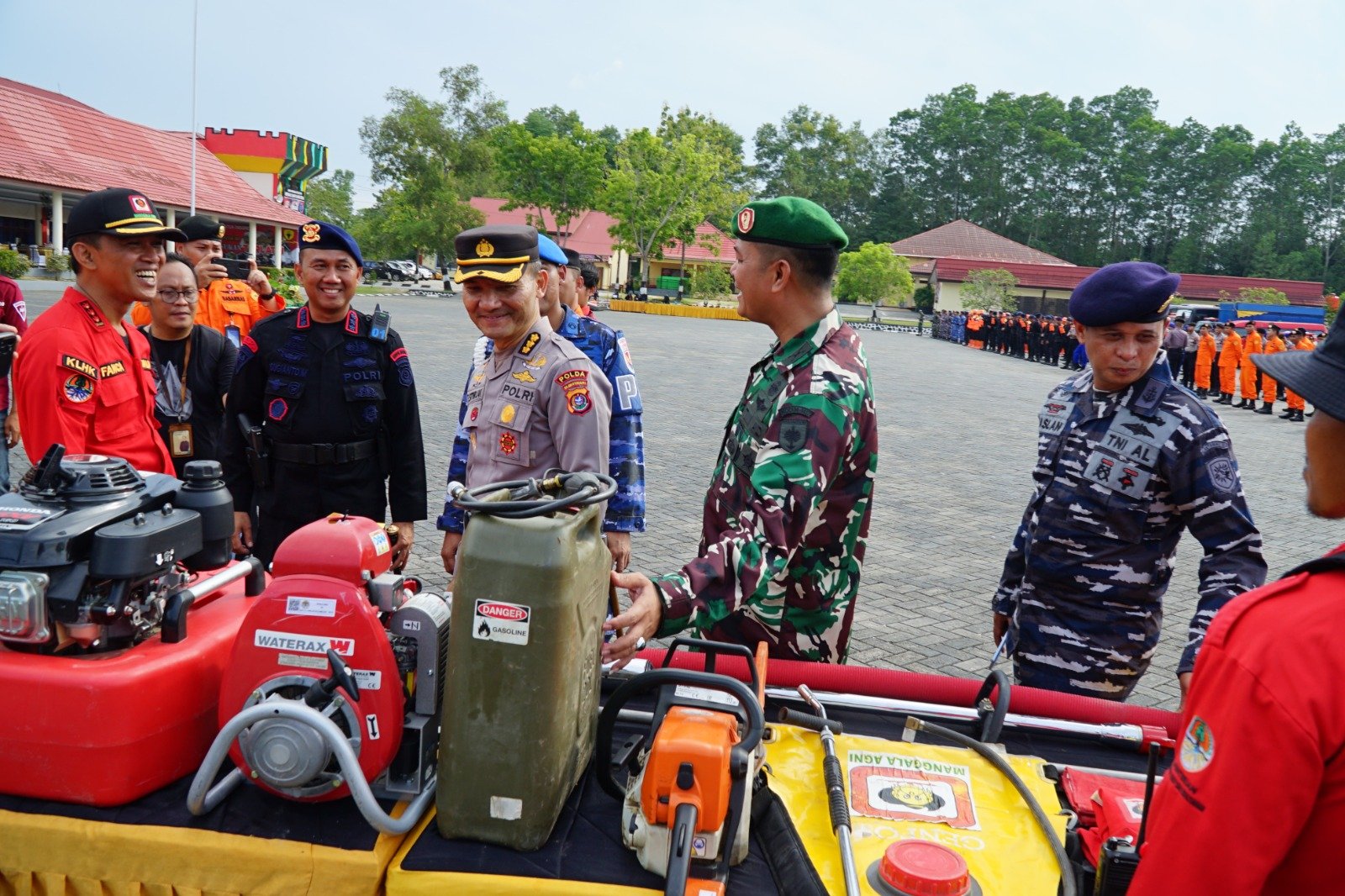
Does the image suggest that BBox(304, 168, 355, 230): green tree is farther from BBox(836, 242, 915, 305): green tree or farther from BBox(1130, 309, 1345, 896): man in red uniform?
BBox(1130, 309, 1345, 896): man in red uniform

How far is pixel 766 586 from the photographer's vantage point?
2.08 meters

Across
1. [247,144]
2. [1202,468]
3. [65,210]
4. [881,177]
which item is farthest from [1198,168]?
[1202,468]

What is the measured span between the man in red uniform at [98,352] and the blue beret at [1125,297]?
3184 millimetres

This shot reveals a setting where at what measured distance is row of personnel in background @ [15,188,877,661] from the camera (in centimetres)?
203

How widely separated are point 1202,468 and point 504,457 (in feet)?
7.20

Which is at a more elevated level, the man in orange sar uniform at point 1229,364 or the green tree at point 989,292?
the green tree at point 989,292

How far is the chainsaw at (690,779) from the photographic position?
1433 mm

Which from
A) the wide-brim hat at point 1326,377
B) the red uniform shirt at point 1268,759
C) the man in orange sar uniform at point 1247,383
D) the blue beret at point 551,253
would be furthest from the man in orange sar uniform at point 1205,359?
the red uniform shirt at point 1268,759

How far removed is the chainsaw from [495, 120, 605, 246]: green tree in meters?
52.0

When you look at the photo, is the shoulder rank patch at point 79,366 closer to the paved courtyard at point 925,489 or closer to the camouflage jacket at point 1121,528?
the paved courtyard at point 925,489

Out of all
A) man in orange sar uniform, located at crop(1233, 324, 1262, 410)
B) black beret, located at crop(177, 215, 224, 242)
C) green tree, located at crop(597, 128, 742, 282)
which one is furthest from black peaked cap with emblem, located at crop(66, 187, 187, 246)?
green tree, located at crop(597, 128, 742, 282)

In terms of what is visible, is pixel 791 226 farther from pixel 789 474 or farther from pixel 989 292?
pixel 989 292

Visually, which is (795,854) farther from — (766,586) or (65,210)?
(65,210)

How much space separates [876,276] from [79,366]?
5413cm
